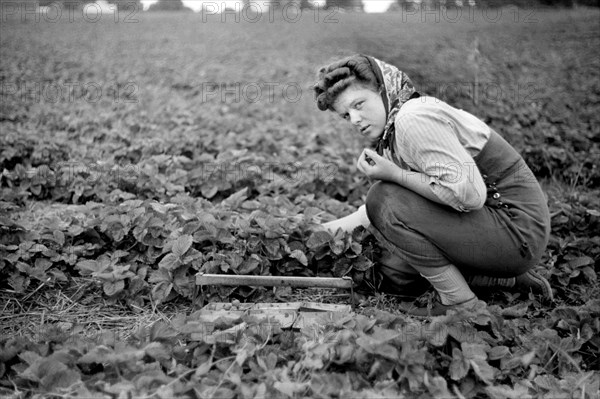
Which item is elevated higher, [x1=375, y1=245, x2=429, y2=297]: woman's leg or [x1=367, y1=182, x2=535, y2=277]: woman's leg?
[x1=367, y1=182, x2=535, y2=277]: woman's leg

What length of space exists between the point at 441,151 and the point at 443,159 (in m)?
0.03

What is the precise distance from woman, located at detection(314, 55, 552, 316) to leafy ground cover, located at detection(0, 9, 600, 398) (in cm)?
23

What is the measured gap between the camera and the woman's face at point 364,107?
219 centimetres

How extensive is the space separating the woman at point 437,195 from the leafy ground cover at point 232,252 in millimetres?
227

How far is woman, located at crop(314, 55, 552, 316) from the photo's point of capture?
2.09m

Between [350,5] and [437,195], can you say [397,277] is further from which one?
[350,5]

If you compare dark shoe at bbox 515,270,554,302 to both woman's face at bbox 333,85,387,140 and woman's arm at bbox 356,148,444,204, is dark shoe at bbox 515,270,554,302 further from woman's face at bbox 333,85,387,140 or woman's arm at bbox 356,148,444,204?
woman's face at bbox 333,85,387,140

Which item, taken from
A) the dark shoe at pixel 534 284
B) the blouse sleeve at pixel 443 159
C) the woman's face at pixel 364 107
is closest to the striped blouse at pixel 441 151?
the blouse sleeve at pixel 443 159

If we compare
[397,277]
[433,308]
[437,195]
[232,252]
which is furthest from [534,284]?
[232,252]

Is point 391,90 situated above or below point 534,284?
above

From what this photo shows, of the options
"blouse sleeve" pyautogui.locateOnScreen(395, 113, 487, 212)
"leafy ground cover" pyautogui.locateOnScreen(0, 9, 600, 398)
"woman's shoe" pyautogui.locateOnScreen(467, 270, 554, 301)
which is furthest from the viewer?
"woman's shoe" pyautogui.locateOnScreen(467, 270, 554, 301)

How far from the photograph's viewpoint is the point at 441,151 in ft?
6.42

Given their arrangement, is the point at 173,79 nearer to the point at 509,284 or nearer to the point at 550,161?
the point at 550,161


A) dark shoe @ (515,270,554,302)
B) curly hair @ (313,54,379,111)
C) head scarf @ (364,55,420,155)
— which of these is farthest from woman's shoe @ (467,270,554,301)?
curly hair @ (313,54,379,111)
